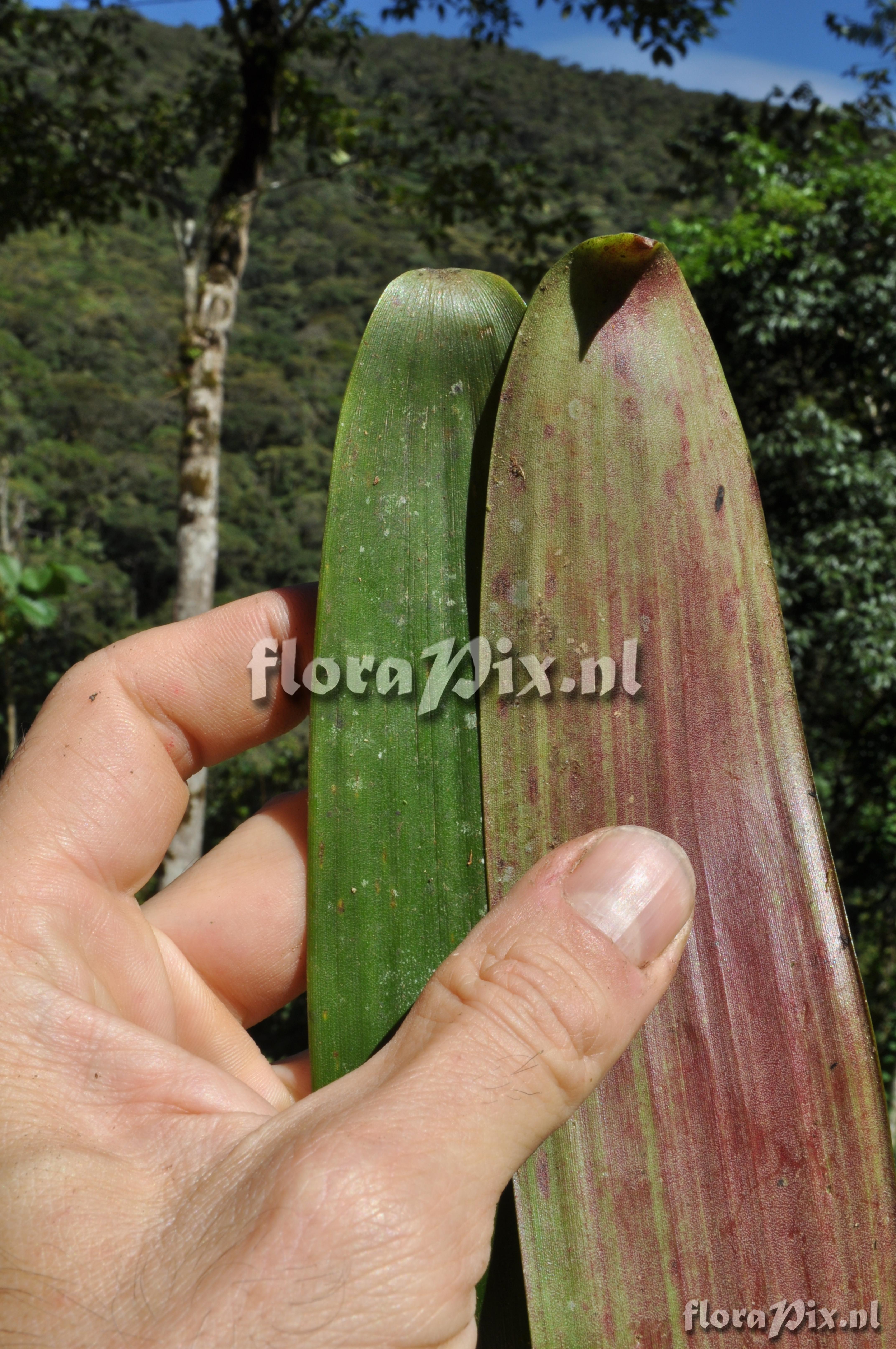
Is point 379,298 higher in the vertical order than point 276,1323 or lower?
higher

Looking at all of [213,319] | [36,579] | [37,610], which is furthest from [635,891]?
[213,319]

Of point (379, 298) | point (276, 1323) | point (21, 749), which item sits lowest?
point (276, 1323)

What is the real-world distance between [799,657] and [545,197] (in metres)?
2.68

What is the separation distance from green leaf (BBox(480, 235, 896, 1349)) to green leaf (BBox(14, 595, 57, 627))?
247 centimetres

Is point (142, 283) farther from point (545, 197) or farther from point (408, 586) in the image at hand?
point (408, 586)

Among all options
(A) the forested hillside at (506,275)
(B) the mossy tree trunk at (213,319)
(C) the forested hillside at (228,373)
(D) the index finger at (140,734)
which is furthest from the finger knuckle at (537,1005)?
(C) the forested hillside at (228,373)

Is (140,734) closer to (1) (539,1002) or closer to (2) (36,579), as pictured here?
(1) (539,1002)

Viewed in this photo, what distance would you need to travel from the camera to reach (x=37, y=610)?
2.87 m

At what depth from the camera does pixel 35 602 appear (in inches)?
114

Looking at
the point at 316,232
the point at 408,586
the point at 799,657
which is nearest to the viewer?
the point at 408,586

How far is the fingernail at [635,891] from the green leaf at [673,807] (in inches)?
1.2

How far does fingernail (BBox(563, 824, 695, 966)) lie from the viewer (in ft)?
2.42

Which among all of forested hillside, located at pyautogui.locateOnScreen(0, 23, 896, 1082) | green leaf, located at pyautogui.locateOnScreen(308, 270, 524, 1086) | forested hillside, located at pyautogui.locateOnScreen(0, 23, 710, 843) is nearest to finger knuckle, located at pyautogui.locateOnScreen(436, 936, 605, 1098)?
green leaf, located at pyautogui.locateOnScreen(308, 270, 524, 1086)

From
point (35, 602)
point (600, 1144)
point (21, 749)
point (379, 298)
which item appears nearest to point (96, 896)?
point (21, 749)
